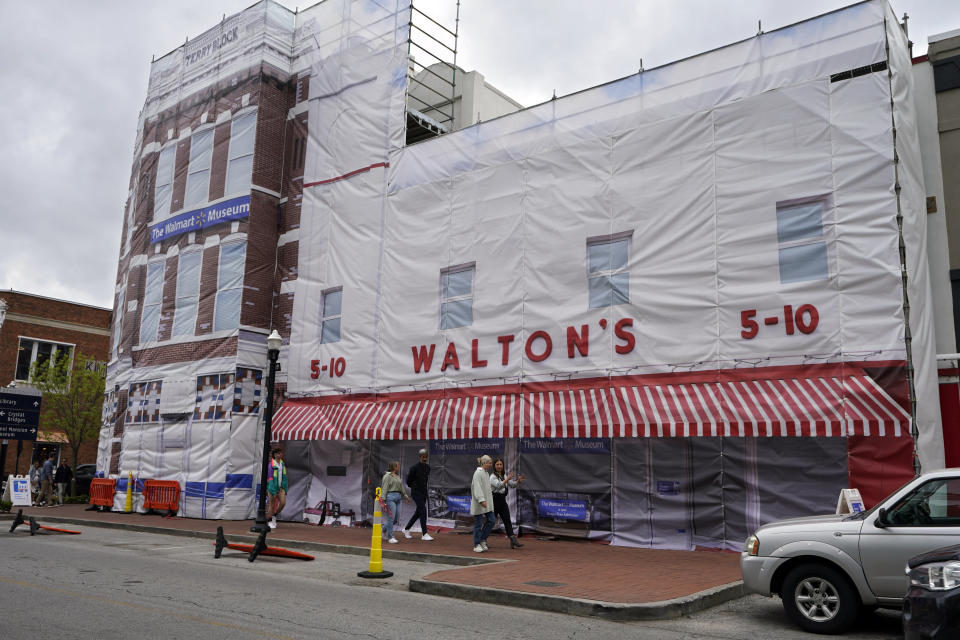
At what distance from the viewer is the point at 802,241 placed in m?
14.0

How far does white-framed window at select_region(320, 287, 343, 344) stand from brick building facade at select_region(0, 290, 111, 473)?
2216cm

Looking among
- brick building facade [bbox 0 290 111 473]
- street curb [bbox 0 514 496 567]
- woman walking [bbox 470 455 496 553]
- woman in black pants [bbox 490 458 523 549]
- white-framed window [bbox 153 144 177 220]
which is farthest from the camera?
brick building facade [bbox 0 290 111 473]

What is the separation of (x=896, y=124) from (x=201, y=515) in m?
19.4

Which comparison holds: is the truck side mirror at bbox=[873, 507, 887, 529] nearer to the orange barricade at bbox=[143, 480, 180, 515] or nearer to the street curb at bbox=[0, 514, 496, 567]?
the street curb at bbox=[0, 514, 496, 567]

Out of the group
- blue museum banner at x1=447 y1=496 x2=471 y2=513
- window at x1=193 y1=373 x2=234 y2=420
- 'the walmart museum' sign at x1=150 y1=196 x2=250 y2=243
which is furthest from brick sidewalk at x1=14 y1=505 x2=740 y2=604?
'the walmart museum' sign at x1=150 y1=196 x2=250 y2=243

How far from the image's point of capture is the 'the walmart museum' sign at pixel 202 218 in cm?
2317

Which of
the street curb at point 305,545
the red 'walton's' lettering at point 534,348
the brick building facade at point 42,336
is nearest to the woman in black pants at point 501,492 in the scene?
the street curb at point 305,545

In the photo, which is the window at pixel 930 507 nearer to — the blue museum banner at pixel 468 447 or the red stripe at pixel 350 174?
the blue museum banner at pixel 468 447

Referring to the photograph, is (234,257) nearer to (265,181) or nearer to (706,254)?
(265,181)

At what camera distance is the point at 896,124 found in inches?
523

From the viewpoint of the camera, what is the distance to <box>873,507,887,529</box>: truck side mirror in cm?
738

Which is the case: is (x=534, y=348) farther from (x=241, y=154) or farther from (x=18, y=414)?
(x=18, y=414)

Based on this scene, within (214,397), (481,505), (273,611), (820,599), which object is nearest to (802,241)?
(481,505)

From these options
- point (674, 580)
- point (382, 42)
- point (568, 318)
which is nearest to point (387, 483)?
point (568, 318)
